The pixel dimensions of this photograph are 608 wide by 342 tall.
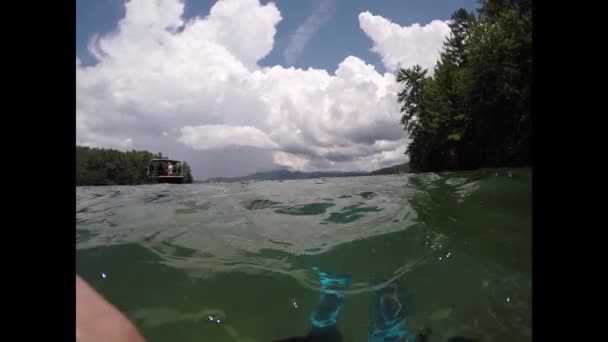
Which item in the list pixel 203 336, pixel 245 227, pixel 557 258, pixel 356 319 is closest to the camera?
pixel 557 258

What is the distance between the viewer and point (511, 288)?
335 cm

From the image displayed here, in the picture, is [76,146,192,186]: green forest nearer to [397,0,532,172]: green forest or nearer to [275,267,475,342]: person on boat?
[397,0,532,172]: green forest

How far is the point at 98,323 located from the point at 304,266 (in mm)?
2557

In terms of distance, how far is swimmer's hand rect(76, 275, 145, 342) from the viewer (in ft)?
7.38

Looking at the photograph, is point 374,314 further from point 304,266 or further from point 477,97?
point 477,97

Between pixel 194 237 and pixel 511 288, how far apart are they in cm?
491

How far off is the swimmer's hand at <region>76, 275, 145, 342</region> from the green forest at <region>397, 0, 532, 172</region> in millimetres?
29615

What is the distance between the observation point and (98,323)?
7.68 ft

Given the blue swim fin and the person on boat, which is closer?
the person on boat

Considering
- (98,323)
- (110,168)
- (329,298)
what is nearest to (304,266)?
(329,298)

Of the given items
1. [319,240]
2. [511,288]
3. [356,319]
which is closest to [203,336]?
[356,319]

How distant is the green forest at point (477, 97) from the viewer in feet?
98.6

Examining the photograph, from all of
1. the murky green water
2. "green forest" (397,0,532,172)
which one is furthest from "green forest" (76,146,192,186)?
the murky green water
